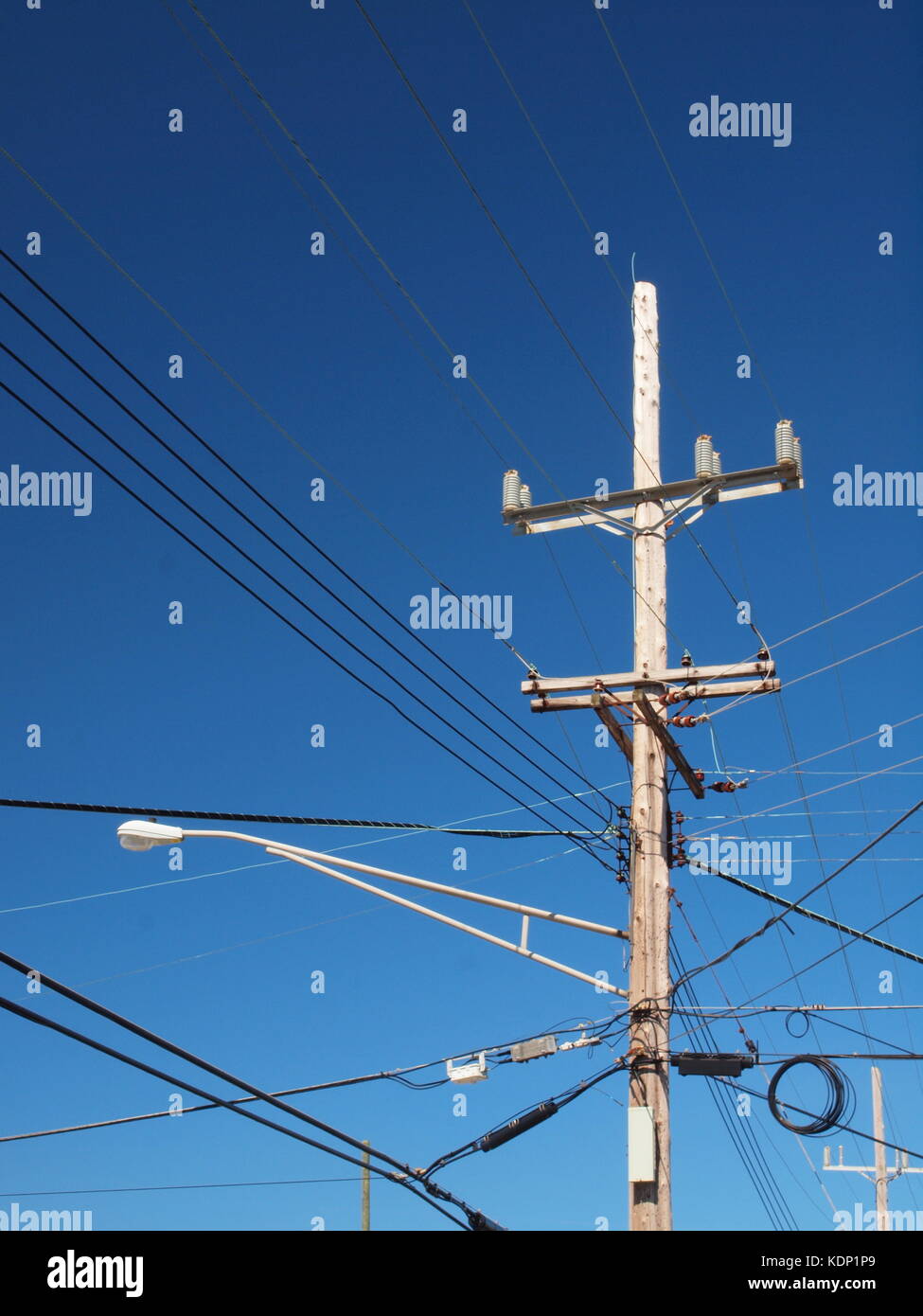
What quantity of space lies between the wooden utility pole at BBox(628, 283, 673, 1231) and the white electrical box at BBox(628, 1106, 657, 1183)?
0.5 inches

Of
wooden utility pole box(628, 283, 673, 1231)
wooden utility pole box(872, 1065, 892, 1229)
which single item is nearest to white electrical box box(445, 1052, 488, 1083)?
wooden utility pole box(628, 283, 673, 1231)

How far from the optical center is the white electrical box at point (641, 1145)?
14.0 meters

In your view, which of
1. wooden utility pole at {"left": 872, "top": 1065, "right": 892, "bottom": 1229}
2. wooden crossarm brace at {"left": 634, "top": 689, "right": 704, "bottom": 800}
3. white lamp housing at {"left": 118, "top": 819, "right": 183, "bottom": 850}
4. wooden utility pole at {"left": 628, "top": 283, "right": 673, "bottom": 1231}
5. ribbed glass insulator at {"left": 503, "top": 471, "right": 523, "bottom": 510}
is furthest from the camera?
wooden utility pole at {"left": 872, "top": 1065, "right": 892, "bottom": 1229}

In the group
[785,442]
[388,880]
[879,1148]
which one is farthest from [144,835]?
[879,1148]

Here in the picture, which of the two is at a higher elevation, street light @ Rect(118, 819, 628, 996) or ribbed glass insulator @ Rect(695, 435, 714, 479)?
ribbed glass insulator @ Rect(695, 435, 714, 479)

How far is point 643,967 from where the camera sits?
14961mm

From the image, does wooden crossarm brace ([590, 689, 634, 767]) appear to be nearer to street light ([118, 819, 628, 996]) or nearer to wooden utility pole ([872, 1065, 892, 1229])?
street light ([118, 819, 628, 996])

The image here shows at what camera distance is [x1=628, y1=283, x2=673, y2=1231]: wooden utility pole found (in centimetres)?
Result: 1419

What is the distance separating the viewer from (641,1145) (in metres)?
14.1

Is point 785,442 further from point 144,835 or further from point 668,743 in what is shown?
point 144,835

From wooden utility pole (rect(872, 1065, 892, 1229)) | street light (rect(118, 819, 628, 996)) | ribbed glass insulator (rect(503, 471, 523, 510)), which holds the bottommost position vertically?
wooden utility pole (rect(872, 1065, 892, 1229))
